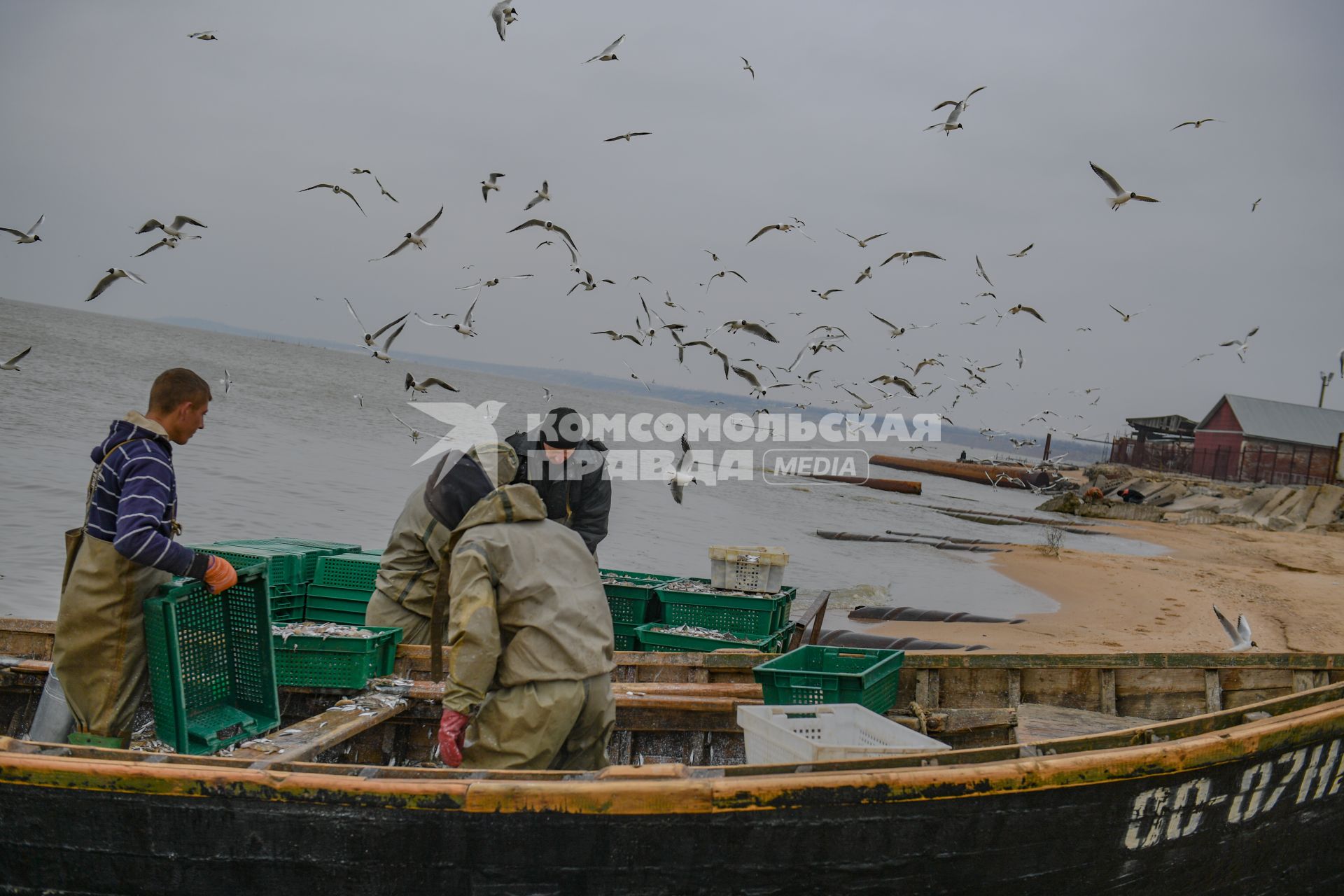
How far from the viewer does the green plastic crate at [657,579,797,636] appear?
20.8 feet

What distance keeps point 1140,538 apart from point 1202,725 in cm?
2583

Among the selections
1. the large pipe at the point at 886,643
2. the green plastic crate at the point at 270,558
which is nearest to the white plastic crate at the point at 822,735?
the green plastic crate at the point at 270,558

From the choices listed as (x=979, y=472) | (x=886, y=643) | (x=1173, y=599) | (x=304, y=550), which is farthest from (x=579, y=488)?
(x=979, y=472)

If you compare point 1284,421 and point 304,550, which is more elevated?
point 1284,421

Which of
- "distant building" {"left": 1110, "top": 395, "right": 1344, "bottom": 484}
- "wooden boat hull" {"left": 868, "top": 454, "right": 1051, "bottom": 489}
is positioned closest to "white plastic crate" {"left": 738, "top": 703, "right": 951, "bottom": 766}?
"distant building" {"left": 1110, "top": 395, "right": 1344, "bottom": 484}

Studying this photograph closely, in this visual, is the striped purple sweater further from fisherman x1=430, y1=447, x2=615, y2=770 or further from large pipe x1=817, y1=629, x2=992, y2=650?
large pipe x1=817, y1=629, x2=992, y2=650

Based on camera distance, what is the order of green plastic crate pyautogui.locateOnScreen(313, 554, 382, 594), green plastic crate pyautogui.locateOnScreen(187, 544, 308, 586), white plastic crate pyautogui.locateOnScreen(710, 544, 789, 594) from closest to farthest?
green plastic crate pyautogui.locateOnScreen(187, 544, 308, 586) → green plastic crate pyautogui.locateOnScreen(313, 554, 382, 594) → white plastic crate pyautogui.locateOnScreen(710, 544, 789, 594)

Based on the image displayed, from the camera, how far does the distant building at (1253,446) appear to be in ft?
153

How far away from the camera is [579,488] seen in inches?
241

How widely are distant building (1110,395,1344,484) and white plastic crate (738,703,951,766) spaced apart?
4816 centimetres

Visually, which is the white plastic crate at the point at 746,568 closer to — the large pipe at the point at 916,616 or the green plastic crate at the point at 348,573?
the green plastic crate at the point at 348,573

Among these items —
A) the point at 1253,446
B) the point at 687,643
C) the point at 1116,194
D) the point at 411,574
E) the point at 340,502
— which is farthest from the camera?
the point at 1253,446

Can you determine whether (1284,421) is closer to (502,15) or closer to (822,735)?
(502,15)

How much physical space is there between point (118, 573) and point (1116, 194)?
993 centimetres
